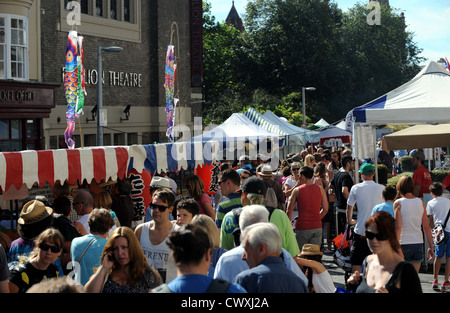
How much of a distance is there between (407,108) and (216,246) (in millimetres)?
6169

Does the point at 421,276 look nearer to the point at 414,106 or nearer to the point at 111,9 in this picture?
the point at 414,106

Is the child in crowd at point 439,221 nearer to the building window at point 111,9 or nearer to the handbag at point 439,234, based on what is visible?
the handbag at point 439,234

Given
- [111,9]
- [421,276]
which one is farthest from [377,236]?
[111,9]

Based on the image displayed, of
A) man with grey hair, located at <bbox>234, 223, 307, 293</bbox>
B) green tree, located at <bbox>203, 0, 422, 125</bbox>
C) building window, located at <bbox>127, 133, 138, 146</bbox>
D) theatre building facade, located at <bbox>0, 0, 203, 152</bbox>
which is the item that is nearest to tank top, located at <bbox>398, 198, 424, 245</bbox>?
man with grey hair, located at <bbox>234, 223, 307, 293</bbox>

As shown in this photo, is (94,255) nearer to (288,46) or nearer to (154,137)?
(154,137)

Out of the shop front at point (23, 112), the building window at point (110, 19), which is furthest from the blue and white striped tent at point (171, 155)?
the building window at point (110, 19)

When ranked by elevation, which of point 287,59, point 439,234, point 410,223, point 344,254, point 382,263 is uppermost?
point 287,59

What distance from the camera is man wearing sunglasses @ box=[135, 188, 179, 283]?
6.15 meters

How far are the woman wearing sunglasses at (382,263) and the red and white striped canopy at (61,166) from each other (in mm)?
5580

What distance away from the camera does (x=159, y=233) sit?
20.8 ft

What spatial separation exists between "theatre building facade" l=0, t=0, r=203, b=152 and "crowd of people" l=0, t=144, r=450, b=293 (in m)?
10.6

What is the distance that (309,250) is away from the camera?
5.69 m

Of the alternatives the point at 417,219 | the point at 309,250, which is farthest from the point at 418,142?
the point at 309,250
